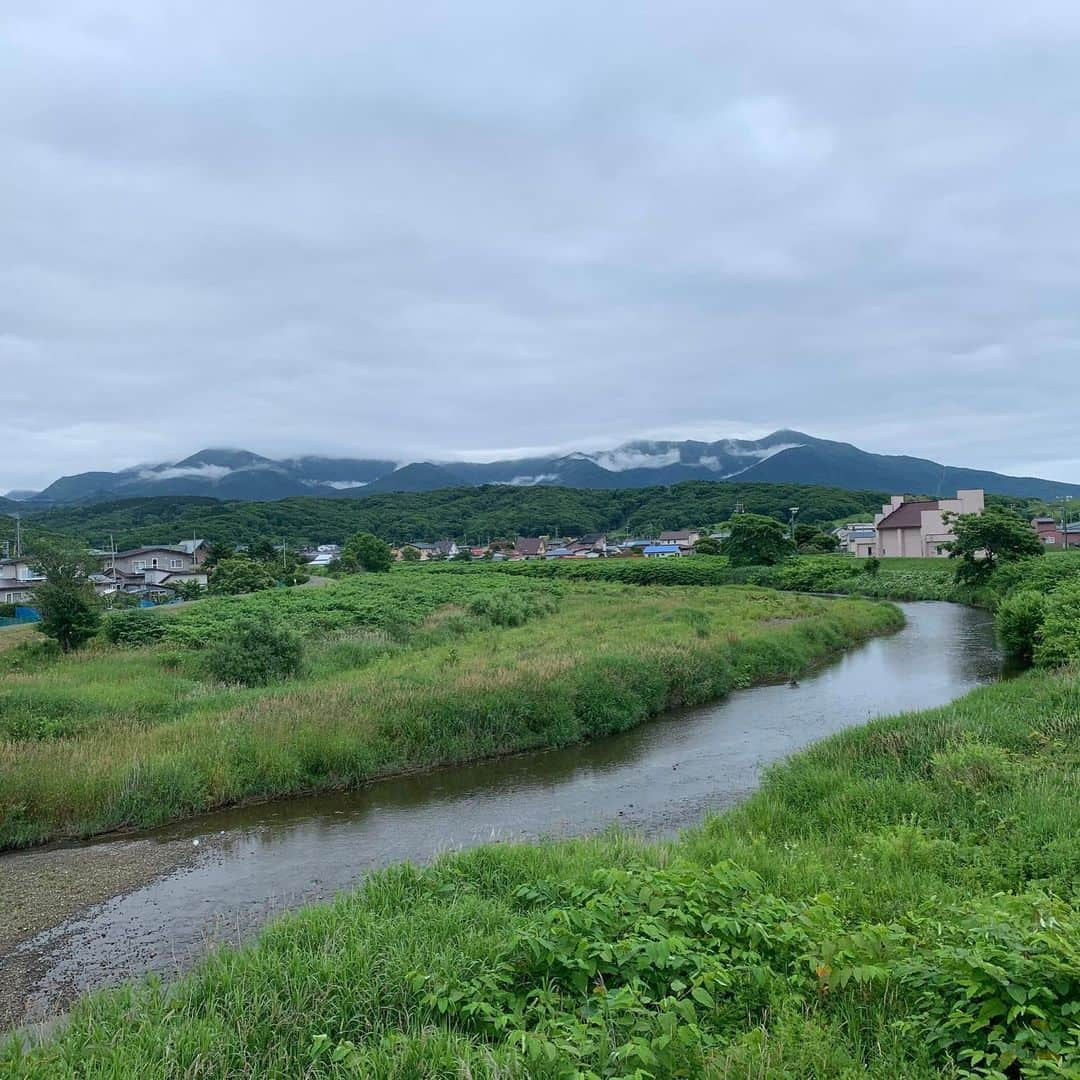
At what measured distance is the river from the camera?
25.2 feet

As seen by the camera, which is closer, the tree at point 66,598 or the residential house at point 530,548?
the tree at point 66,598

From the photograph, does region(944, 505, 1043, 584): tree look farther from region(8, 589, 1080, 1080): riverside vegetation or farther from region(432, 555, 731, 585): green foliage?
region(8, 589, 1080, 1080): riverside vegetation

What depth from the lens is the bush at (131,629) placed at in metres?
23.5

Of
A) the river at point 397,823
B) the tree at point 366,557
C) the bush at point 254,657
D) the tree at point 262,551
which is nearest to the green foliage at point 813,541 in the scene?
the tree at point 366,557

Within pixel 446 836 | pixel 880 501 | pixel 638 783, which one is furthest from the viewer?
pixel 880 501

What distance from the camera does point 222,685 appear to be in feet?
59.0

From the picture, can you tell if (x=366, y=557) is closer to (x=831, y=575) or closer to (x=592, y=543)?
(x=831, y=575)

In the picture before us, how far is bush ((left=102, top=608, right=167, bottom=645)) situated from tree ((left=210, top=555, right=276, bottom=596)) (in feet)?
79.6

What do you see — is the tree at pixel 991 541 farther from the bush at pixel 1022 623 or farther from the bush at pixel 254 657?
the bush at pixel 254 657

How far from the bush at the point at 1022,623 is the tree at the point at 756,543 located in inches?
1519

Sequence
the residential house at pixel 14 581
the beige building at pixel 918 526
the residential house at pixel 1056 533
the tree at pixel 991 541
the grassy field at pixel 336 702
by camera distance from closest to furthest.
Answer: the grassy field at pixel 336 702 < the tree at pixel 991 541 < the residential house at pixel 14 581 < the beige building at pixel 918 526 < the residential house at pixel 1056 533

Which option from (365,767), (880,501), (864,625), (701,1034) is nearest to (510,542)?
(880,501)

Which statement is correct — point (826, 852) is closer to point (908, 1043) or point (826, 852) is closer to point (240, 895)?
point (908, 1043)

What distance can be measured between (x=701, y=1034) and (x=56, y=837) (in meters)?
10.3
